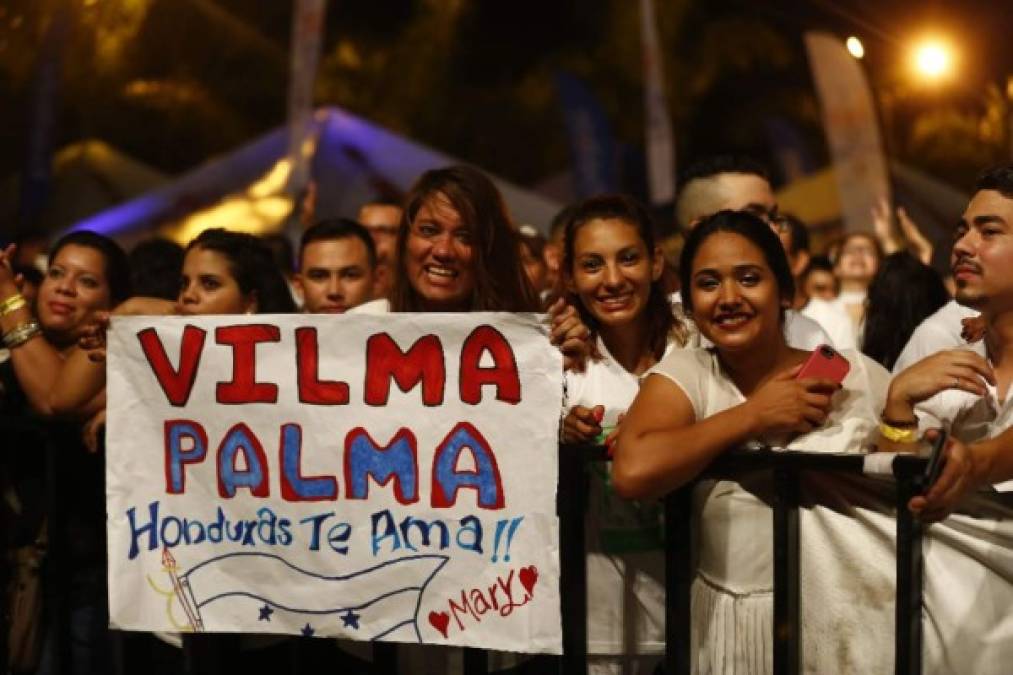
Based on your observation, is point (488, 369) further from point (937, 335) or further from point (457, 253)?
point (937, 335)

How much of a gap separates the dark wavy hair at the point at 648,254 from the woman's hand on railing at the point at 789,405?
2.61 feet

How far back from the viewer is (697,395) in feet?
12.4

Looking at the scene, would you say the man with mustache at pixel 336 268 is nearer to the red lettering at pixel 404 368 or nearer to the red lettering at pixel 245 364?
the red lettering at pixel 245 364

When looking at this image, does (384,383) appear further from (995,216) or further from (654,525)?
(995,216)

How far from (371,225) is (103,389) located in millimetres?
2884

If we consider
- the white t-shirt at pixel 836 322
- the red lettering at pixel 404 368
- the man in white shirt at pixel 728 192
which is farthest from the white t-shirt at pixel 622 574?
the white t-shirt at pixel 836 322

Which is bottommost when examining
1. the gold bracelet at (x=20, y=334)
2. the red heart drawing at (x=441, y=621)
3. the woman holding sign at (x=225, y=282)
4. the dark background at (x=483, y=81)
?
the red heart drawing at (x=441, y=621)

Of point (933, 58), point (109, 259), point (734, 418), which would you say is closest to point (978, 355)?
point (734, 418)

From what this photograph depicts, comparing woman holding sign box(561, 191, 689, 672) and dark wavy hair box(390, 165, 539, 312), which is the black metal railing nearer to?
woman holding sign box(561, 191, 689, 672)

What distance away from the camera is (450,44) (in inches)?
1158

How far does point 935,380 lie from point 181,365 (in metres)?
2.03

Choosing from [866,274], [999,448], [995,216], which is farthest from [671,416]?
[866,274]

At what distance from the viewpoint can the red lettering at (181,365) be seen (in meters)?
4.21

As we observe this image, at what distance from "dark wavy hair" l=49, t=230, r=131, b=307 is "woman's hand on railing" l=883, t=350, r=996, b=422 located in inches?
111
